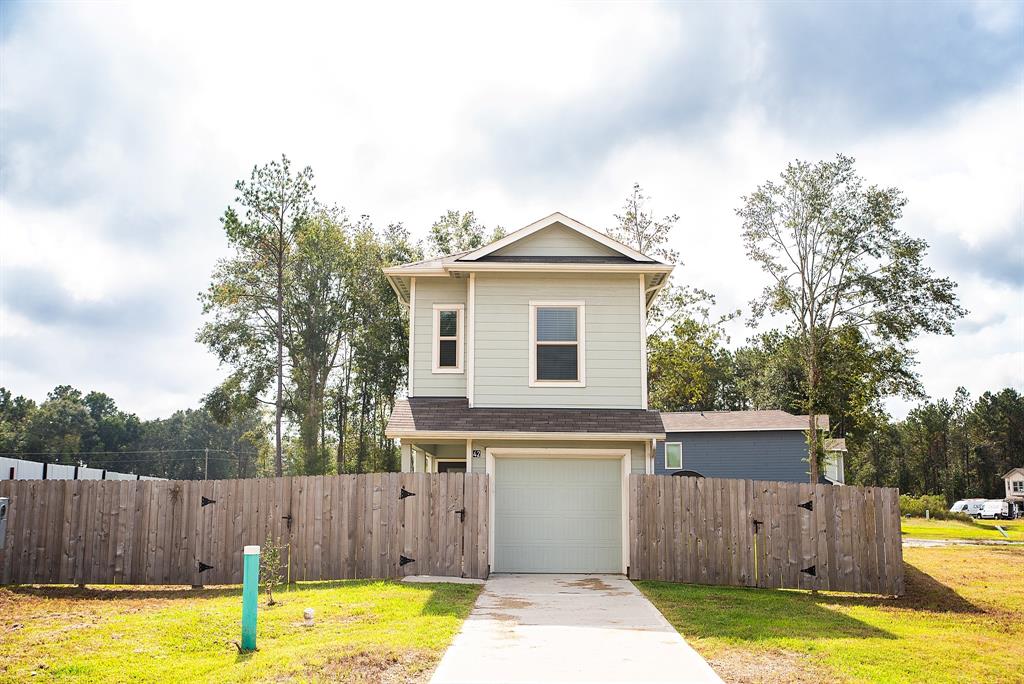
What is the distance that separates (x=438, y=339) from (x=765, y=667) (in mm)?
11489

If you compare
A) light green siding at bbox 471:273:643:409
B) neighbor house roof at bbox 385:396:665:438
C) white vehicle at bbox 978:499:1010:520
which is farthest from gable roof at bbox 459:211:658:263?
white vehicle at bbox 978:499:1010:520

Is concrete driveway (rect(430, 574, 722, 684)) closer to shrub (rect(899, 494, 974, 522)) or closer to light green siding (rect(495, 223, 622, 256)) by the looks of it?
light green siding (rect(495, 223, 622, 256))

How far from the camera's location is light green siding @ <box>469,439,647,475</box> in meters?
16.2

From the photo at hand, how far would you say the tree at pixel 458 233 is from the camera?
39.4 m

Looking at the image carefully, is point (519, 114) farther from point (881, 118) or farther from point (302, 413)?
point (302, 413)

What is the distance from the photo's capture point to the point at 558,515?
16.3m

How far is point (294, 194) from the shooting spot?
109 ft

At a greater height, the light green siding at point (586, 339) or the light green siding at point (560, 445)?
the light green siding at point (586, 339)

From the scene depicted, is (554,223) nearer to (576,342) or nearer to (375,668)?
(576,342)

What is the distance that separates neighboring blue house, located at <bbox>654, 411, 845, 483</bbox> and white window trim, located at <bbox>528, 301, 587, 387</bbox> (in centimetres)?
2218

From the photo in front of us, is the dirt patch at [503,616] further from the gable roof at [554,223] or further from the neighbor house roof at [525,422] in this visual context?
the gable roof at [554,223]

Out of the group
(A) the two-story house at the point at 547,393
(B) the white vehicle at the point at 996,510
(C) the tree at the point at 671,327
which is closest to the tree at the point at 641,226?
(C) the tree at the point at 671,327

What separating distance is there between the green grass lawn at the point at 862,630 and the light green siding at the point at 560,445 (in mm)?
2746

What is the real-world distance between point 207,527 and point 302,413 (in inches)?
1060
